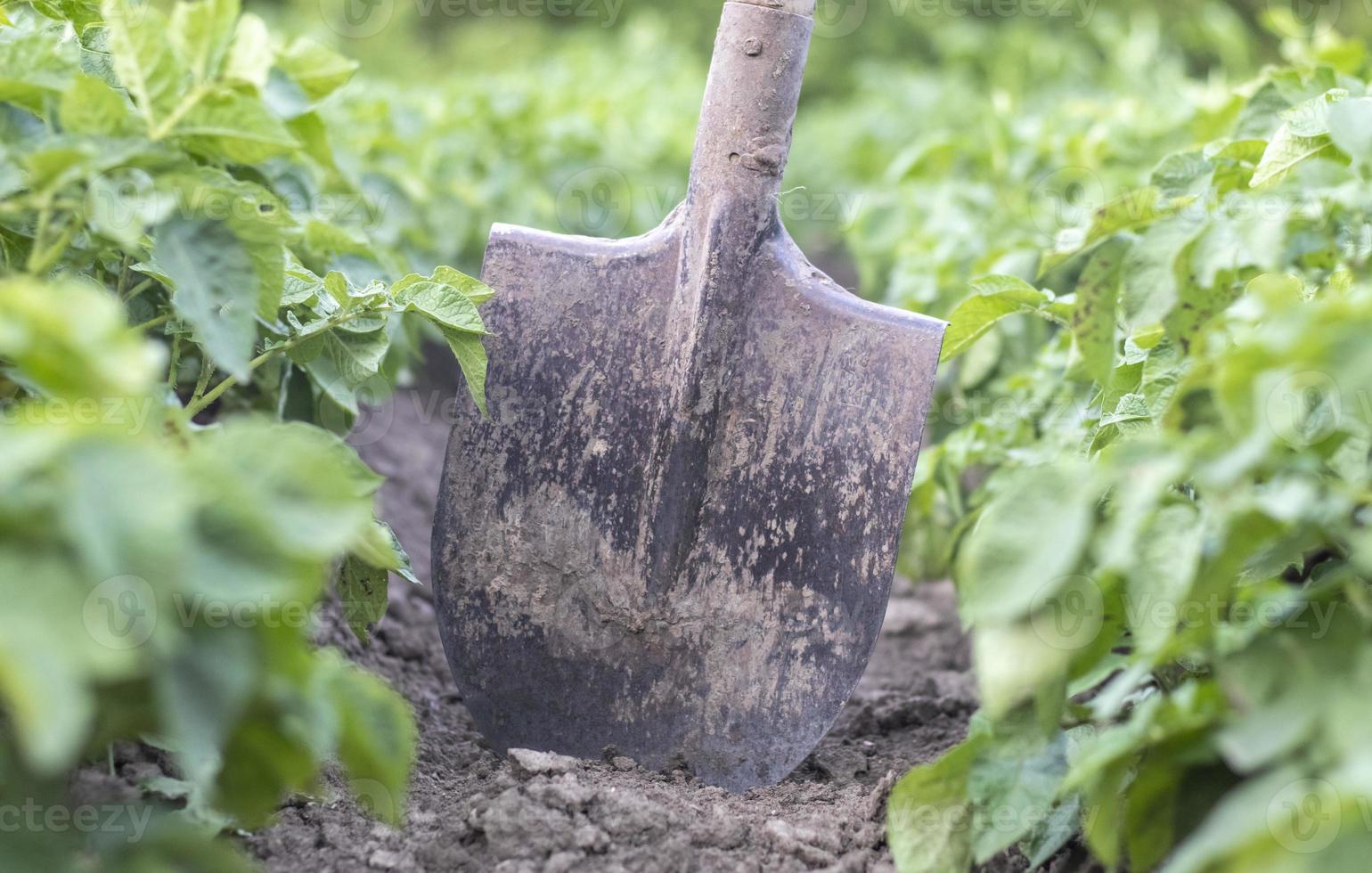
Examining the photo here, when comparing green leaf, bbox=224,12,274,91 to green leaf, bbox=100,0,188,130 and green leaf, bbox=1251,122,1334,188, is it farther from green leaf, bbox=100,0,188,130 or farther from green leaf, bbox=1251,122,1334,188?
green leaf, bbox=1251,122,1334,188

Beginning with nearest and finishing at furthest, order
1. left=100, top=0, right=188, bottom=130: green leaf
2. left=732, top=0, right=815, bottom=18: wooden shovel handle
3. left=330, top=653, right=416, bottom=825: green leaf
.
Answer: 1. left=330, top=653, right=416, bottom=825: green leaf
2. left=100, top=0, right=188, bottom=130: green leaf
3. left=732, top=0, right=815, bottom=18: wooden shovel handle

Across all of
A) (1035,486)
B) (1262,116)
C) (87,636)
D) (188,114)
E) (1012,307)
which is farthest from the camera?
(1262,116)

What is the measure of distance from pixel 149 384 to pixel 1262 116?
Answer: 1.62 m

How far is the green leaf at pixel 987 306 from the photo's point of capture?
1555 millimetres

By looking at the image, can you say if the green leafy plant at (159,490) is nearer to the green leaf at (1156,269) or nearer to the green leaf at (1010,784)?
the green leaf at (1010,784)

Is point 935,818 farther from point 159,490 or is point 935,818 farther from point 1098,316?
point 159,490

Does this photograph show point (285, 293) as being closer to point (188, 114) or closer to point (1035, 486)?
point (188, 114)

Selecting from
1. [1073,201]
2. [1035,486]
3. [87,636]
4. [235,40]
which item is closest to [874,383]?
[1035,486]

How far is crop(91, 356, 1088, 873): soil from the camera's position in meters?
1.29

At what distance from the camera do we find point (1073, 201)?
291 centimetres

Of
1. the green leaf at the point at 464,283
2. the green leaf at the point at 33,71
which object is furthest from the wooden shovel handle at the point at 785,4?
the green leaf at the point at 33,71

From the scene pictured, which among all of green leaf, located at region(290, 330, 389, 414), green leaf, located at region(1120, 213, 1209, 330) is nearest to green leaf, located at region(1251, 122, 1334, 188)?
green leaf, located at region(1120, 213, 1209, 330)

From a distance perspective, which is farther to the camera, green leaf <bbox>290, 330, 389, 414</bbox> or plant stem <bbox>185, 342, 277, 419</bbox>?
green leaf <bbox>290, 330, 389, 414</bbox>

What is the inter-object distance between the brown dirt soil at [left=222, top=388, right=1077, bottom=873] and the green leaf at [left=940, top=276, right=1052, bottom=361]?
58 cm
